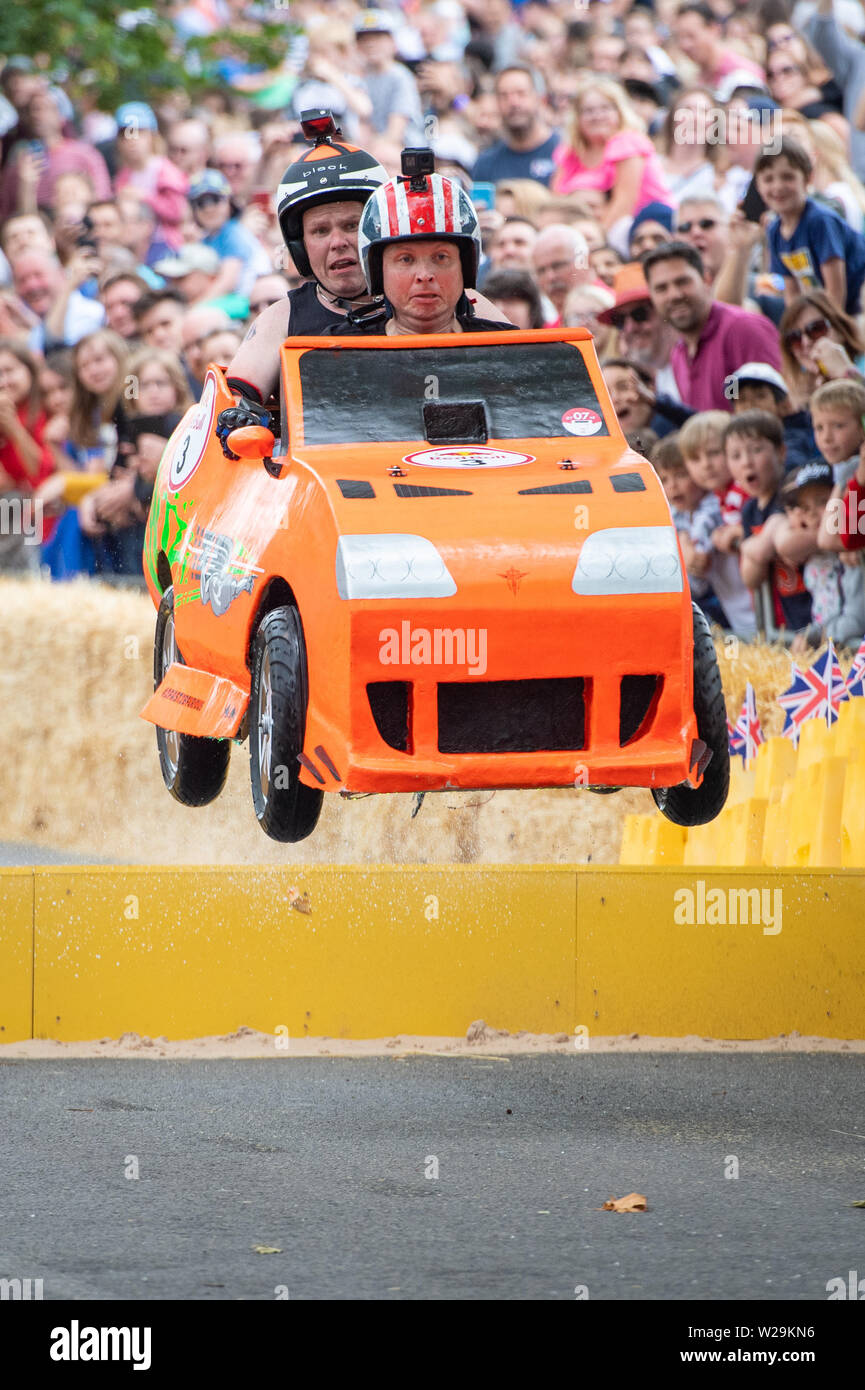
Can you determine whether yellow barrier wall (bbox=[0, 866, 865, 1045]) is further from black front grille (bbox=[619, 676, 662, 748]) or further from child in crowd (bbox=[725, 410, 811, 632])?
black front grille (bbox=[619, 676, 662, 748])

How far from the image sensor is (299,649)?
4.23 meters

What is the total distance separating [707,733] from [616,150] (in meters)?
14.0

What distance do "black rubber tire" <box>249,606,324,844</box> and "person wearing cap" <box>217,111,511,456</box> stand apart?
53cm

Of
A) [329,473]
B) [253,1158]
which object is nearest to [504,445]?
[329,473]

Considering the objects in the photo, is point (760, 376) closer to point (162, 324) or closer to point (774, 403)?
point (774, 403)

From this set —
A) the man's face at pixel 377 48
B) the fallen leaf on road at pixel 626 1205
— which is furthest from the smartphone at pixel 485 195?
the fallen leaf on road at pixel 626 1205

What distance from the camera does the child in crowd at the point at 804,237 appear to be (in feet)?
45.4

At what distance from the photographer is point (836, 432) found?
10133 mm

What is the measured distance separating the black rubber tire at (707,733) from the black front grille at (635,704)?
0.10 m

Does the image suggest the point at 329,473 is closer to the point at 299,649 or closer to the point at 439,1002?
the point at 299,649

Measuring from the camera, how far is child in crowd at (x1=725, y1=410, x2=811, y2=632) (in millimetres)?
9047

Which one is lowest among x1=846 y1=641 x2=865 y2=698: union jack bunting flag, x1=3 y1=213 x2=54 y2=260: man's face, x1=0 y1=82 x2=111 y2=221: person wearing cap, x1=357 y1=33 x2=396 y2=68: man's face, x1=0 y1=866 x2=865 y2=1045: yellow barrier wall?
x1=0 y1=866 x2=865 y2=1045: yellow barrier wall

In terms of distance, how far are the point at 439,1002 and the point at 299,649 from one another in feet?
26.9

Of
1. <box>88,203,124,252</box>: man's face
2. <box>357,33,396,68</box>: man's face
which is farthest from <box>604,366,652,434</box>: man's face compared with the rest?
<box>357,33,396,68</box>: man's face
